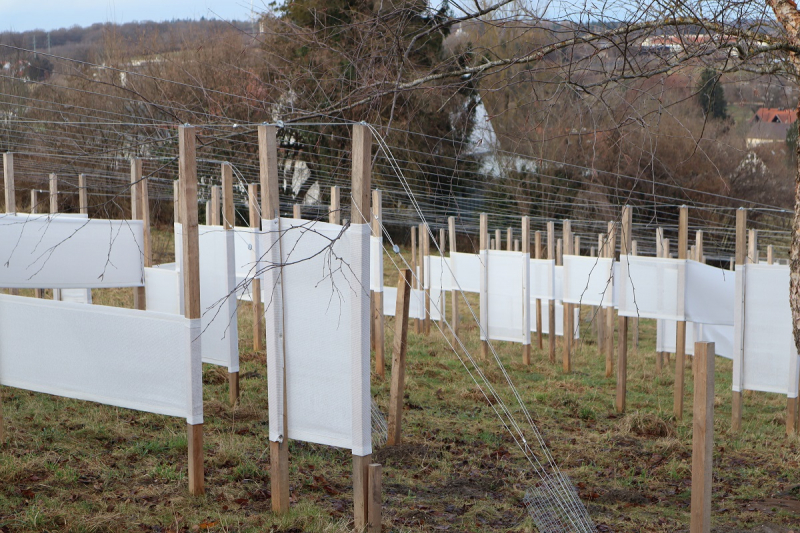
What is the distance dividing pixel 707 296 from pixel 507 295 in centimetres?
328

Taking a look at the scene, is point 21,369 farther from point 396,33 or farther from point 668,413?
point 668,413

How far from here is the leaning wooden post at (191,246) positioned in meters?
4.08

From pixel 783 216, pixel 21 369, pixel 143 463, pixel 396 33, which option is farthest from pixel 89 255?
pixel 783 216

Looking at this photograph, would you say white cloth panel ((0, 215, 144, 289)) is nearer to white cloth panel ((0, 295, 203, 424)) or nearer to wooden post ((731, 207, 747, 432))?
white cloth panel ((0, 295, 203, 424))

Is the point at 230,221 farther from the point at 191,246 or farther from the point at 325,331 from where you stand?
the point at 325,331

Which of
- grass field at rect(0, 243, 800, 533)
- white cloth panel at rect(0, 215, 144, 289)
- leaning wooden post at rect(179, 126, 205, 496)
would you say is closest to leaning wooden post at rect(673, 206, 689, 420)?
grass field at rect(0, 243, 800, 533)

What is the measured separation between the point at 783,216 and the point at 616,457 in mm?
16040

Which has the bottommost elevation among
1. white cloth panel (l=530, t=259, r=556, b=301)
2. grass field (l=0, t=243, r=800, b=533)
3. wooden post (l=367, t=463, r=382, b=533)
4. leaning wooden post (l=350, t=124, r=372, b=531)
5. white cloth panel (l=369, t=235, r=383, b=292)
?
grass field (l=0, t=243, r=800, b=533)

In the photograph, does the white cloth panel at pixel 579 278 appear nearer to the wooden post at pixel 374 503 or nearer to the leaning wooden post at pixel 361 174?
the wooden post at pixel 374 503

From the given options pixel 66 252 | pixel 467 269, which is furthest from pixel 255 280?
pixel 467 269

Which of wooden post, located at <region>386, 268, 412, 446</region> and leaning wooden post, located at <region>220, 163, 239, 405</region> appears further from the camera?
leaning wooden post, located at <region>220, 163, 239, 405</region>

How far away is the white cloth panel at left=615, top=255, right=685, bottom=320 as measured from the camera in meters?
7.12

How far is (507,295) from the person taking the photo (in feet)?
33.3

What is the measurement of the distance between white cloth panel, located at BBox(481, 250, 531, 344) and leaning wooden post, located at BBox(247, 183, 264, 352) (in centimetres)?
311
